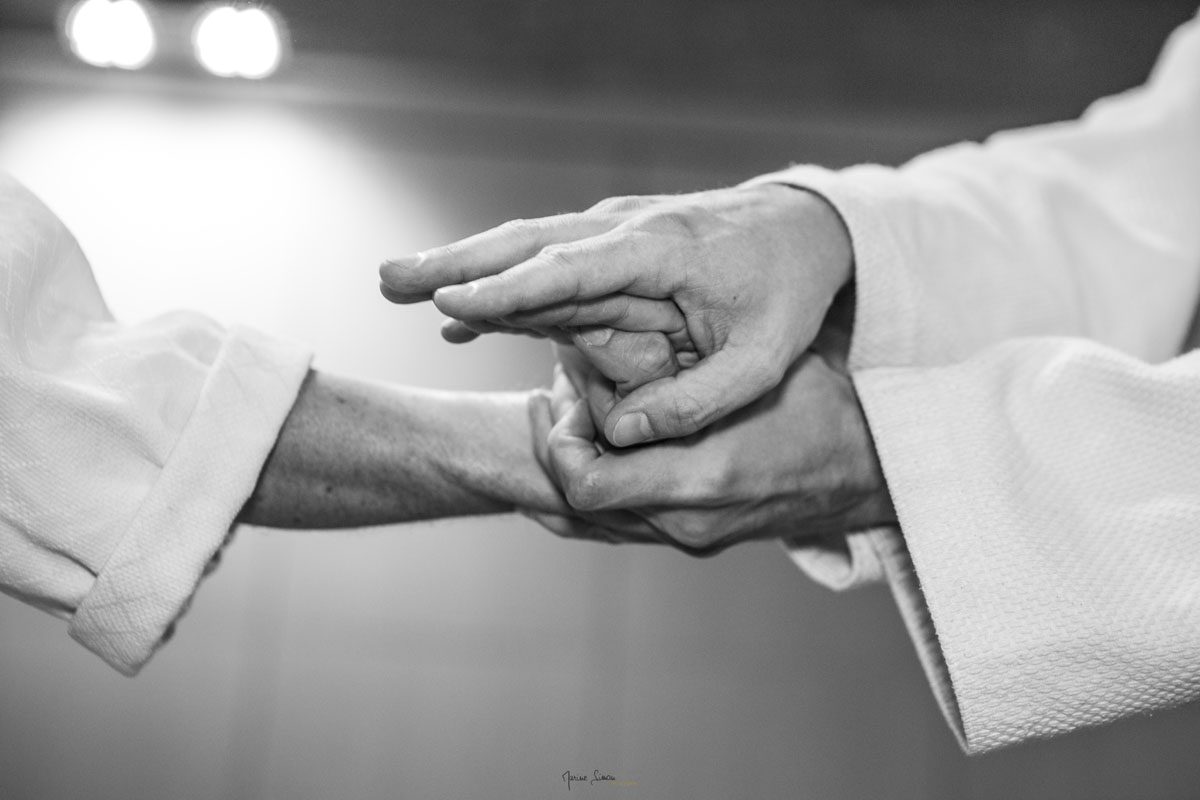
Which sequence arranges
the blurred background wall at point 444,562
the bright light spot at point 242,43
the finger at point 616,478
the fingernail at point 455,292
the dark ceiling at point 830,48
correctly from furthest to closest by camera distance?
the dark ceiling at point 830,48 < the bright light spot at point 242,43 < the blurred background wall at point 444,562 < the finger at point 616,478 < the fingernail at point 455,292

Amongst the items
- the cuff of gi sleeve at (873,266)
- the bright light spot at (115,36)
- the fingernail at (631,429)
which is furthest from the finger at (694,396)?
the bright light spot at (115,36)

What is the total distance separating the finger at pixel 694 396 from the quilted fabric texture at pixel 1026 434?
0.09 m

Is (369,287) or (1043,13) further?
(1043,13)

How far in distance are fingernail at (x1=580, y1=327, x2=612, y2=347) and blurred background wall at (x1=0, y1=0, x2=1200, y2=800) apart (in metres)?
0.08

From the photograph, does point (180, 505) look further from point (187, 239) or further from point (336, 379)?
point (187, 239)

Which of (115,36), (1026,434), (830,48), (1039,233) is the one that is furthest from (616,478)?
(830,48)

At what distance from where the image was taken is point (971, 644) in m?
0.42

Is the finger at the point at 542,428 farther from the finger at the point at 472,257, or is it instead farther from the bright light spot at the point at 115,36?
the bright light spot at the point at 115,36

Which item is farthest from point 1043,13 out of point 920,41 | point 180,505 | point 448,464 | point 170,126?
point 180,505

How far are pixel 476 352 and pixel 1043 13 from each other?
174 centimetres

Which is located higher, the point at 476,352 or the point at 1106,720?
the point at 476,352

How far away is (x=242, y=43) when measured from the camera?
826 millimetres

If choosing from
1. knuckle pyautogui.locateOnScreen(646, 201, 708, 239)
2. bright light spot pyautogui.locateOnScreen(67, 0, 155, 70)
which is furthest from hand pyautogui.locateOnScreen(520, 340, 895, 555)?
bright light spot pyautogui.locateOnScreen(67, 0, 155, 70)

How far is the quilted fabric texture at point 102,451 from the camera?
42 centimetres
